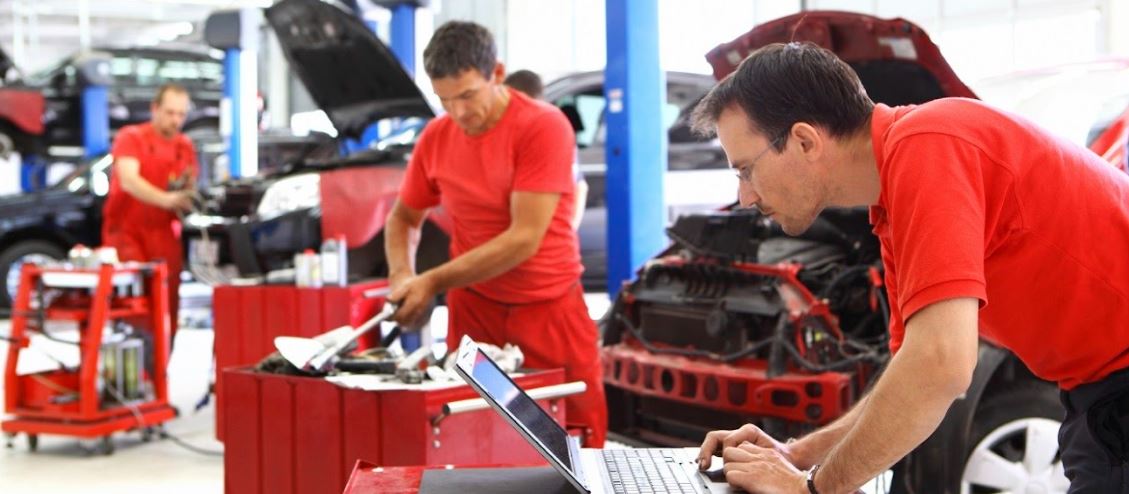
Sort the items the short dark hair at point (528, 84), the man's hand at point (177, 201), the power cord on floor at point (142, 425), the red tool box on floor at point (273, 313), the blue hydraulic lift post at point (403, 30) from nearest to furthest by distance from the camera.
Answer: the red tool box on floor at point (273, 313), the short dark hair at point (528, 84), the power cord on floor at point (142, 425), the man's hand at point (177, 201), the blue hydraulic lift post at point (403, 30)

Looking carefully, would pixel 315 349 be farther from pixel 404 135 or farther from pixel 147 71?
pixel 147 71

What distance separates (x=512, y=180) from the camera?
3305 mm

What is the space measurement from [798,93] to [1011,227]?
0.32 m

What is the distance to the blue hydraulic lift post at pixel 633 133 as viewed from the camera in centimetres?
525

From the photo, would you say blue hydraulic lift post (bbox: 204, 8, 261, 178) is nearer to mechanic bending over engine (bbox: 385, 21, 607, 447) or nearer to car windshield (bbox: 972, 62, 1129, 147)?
mechanic bending over engine (bbox: 385, 21, 607, 447)

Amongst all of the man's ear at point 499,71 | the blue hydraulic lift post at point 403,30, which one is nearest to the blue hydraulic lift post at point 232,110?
the blue hydraulic lift post at point 403,30

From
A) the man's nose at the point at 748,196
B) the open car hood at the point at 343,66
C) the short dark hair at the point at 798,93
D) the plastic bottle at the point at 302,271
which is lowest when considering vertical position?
the plastic bottle at the point at 302,271

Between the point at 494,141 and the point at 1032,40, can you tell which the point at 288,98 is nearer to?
the point at 1032,40

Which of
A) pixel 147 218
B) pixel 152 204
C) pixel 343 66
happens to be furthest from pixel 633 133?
pixel 147 218

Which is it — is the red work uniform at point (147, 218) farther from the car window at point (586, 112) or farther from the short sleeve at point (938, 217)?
the short sleeve at point (938, 217)

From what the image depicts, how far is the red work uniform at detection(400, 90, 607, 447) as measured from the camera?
3.29 metres

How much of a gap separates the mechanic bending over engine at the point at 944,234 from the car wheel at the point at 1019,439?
1572 mm

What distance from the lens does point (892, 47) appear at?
11.4ft

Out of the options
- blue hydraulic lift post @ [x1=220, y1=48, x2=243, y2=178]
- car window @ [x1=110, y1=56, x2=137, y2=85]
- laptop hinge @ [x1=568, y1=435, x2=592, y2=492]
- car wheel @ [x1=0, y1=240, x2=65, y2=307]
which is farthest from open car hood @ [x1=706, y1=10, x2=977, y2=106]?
car window @ [x1=110, y1=56, x2=137, y2=85]
